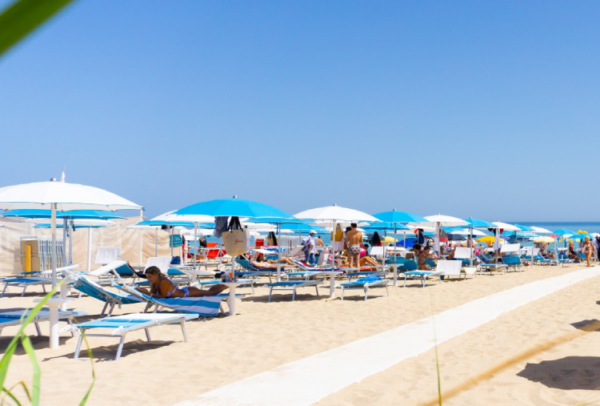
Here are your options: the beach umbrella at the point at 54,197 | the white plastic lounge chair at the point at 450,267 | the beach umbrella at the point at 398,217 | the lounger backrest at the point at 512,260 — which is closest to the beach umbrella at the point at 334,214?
the beach umbrella at the point at 398,217

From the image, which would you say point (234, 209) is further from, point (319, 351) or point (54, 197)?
point (319, 351)

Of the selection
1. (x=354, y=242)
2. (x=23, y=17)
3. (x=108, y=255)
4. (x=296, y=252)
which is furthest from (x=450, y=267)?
(x=23, y=17)

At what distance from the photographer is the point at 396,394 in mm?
4469

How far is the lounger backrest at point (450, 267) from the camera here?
46.9 feet

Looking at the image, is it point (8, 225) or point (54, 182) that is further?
point (8, 225)

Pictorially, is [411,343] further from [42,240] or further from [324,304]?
[42,240]

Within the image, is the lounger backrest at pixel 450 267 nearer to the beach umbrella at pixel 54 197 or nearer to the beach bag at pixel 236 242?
the beach bag at pixel 236 242

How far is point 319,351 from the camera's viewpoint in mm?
6176

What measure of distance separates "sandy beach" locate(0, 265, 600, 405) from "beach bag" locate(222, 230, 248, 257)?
973 millimetres

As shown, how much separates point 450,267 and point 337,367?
984 cm

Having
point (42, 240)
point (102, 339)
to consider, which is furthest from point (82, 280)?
point (42, 240)

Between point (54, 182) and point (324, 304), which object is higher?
point (54, 182)

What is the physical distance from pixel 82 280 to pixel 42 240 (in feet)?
34.1

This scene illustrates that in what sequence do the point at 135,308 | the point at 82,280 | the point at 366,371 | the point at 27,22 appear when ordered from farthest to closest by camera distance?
1. the point at 135,308
2. the point at 82,280
3. the point at 366,371
4. the point at 27,22
